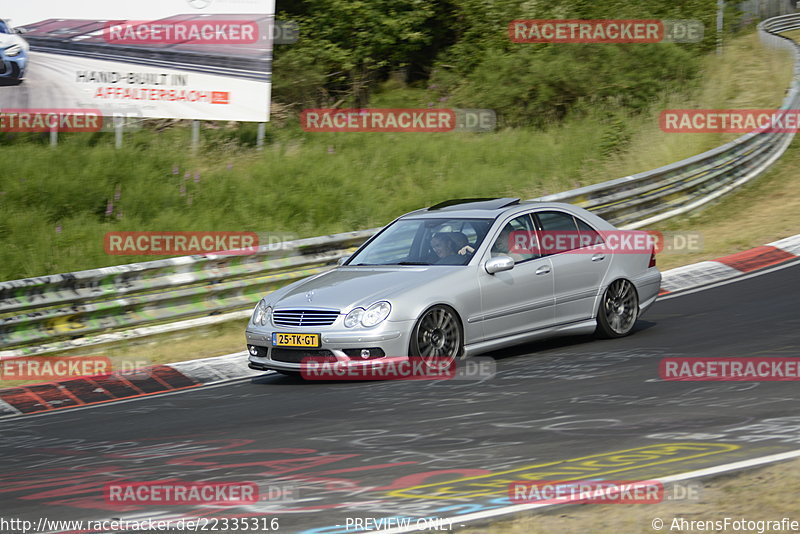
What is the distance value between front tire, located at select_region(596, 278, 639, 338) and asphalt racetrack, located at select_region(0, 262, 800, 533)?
372 millimetres

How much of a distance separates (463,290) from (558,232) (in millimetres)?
1572

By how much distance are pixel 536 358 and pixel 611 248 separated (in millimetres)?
1678

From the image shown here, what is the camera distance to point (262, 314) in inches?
369

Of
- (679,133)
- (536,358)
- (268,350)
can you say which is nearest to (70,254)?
(268,350)

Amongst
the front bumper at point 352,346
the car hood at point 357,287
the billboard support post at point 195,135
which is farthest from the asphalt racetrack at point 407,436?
the billboard support post at point 195,135

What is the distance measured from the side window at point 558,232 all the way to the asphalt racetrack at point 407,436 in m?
1.03

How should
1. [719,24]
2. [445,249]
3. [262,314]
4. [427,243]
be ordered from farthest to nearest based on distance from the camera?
1. [719,24]
2. [427,243]
3. [445,249]
4. [262,314]

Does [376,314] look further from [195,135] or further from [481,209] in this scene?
[195,135]

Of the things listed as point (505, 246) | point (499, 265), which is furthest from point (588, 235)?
point (499, 265)

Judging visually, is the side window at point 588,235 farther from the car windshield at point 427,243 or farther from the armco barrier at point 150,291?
the armco barrier at point 150,291

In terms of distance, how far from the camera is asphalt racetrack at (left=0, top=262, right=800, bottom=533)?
5.47 metres

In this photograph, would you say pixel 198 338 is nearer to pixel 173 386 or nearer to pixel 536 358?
pixel 173 386

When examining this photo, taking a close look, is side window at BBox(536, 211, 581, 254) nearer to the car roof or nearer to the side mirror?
the car roof

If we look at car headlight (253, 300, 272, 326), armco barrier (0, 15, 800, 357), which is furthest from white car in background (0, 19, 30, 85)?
car headlight (253, 300, 272, 326)
